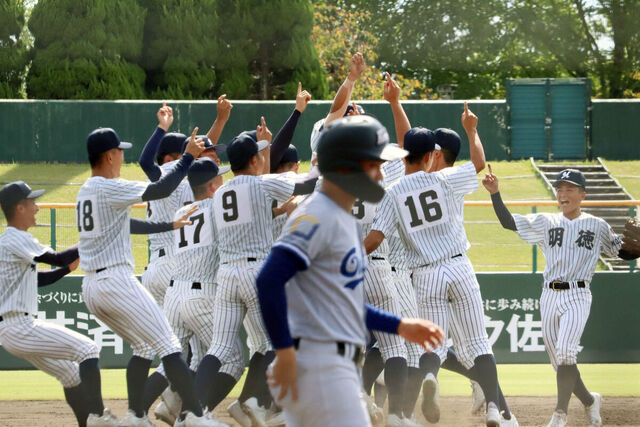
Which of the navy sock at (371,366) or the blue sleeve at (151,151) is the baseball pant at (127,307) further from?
the navy sock at (371,366)

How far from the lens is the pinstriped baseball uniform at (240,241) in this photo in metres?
6.65

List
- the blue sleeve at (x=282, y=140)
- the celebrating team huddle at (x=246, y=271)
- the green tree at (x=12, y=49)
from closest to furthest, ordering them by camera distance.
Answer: the celebrating team huddle at (x=246, y=271) → the blue sleeve at (x=282, y=140) → the green tree at (x=12, y=49)

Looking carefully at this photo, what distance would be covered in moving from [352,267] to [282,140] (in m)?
3.49

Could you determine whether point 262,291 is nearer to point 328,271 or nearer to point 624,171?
point 328,271

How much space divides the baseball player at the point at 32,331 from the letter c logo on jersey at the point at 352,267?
3034 mm

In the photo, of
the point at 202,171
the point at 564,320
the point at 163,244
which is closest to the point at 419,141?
the point at 202,171

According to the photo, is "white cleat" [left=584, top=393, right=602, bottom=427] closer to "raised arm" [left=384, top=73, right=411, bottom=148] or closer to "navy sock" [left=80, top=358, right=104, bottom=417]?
"raised arm" [left=384, top=73, right=411, bottom=148]

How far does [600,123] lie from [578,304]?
20260 mm

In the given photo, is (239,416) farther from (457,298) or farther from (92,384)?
(457,298)

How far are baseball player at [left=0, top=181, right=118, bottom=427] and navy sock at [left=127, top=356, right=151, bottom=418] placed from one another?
195mm

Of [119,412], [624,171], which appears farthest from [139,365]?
[624,171]

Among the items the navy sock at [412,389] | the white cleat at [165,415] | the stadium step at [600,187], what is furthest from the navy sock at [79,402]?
the stadium step at [600,187]

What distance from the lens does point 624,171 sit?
2494 cm

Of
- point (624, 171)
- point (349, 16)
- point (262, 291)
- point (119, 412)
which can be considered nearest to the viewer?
point (262, 291)
